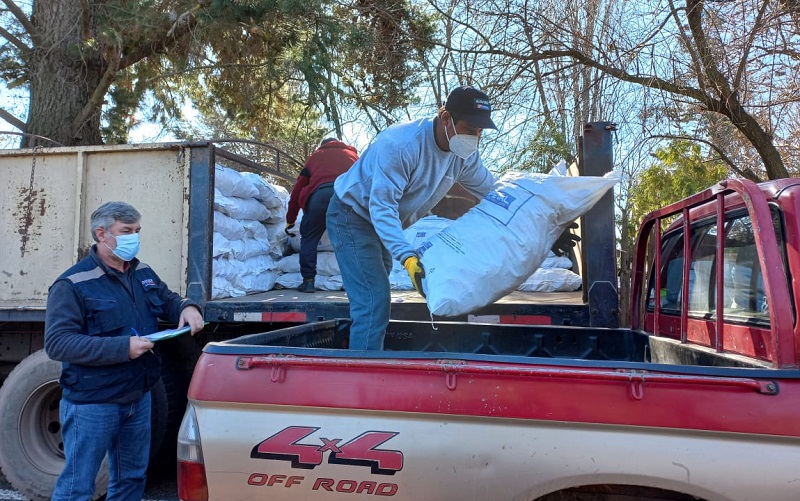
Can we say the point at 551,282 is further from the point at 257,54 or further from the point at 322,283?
the point at 257,54

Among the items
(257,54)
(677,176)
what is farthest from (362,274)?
(677,176)

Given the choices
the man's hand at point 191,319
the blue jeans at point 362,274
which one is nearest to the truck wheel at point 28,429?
the man's hand at point 191,319

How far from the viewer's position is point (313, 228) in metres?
5.24

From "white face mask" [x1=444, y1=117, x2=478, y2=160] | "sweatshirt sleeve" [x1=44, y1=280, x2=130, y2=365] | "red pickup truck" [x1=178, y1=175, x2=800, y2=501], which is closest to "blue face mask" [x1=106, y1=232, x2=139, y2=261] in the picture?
"sweatshirt sleeve" [x1=44, y1=280, x2=130, y2=365]

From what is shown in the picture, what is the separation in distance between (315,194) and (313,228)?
0.93ft

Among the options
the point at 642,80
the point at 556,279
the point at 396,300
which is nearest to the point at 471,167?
the point at 396,300

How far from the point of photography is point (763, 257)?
6.86ft

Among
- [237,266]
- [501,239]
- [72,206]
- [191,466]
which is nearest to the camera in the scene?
[191,466]

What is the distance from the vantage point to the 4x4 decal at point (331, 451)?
1953mm

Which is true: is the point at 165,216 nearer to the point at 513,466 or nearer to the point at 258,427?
the point at 258,427

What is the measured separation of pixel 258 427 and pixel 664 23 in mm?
6922

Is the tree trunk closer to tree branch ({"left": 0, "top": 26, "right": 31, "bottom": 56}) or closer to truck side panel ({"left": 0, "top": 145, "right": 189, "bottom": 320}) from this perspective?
tree branch ({"left": 0, "top": 26, "right": 31, "bottom": 56})

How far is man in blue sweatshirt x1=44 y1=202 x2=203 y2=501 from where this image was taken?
2.63m

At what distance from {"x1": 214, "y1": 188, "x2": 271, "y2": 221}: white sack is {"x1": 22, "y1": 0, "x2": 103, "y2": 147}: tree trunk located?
5.23 meters
